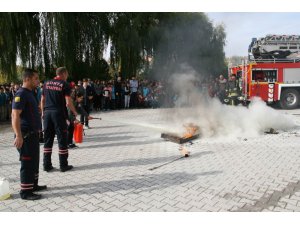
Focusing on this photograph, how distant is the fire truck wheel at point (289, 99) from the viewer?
14844mm

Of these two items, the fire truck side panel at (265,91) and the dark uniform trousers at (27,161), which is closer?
the dark uniform trousers at (27,161)

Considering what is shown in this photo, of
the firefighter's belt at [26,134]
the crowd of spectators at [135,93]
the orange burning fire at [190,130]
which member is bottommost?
the orange burning fire at [190,130]

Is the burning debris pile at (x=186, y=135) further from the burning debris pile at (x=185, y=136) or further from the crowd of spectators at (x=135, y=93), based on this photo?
the crowd of spectators at (x=135, y=93)

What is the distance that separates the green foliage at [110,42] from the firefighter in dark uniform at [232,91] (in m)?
1.55

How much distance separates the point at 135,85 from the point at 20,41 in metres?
6.04

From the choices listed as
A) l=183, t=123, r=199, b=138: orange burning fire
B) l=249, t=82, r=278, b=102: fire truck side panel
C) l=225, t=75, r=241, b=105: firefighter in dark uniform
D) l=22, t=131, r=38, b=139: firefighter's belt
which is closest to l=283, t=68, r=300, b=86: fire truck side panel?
l=249, t=82, r=278, b=102: fire truck side panel

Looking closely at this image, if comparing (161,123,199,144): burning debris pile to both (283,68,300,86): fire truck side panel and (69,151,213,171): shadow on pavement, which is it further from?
(283,68,300,86): fire truck side panel

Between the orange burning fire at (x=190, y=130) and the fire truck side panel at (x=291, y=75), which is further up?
the fire truck side panel at (x=291, y=75)

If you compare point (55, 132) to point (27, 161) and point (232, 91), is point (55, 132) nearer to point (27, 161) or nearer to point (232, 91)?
point (27, 161)

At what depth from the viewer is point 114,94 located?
15234 mm

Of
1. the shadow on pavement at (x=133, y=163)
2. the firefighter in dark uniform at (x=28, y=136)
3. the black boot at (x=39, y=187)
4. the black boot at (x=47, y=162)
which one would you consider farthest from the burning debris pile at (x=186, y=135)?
the firefighter in dark uniform at (x=28, y=136)

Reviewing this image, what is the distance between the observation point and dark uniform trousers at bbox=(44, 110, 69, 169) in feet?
17.0

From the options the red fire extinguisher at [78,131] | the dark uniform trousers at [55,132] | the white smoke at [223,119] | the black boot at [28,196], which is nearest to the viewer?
the black boot at [28,196]
